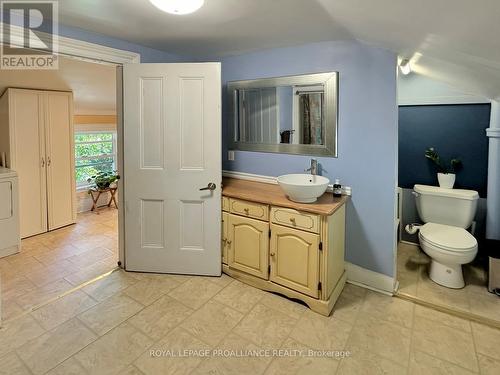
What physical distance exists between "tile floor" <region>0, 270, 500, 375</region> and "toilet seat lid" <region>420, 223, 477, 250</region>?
564mm

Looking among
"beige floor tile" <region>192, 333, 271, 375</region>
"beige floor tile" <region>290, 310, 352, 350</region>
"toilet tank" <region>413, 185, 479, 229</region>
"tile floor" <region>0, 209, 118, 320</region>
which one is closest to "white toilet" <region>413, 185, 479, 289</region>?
"toilet tank" <region>413, 185, 479, 229</region>

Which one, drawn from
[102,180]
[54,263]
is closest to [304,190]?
[54,263]

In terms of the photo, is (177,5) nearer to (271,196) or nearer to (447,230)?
(271,196)

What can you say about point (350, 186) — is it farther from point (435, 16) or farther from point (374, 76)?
point (435, 16)

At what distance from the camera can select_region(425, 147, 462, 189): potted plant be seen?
2.95 m

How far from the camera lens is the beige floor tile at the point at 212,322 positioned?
76.1 inches

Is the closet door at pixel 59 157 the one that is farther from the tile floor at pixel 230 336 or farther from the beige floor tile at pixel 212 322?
the beige floor tile at pixel 212 322

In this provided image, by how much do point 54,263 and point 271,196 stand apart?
221 centimetres

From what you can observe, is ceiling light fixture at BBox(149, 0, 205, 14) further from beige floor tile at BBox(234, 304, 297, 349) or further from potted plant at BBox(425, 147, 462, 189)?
potted plant at BBox(425, 147, 462, 189)

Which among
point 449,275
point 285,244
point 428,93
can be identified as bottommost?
point 449,275

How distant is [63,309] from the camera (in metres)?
2.17

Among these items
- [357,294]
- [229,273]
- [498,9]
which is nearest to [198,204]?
[229,273]

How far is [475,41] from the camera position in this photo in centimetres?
125

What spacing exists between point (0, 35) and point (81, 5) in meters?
0.55
